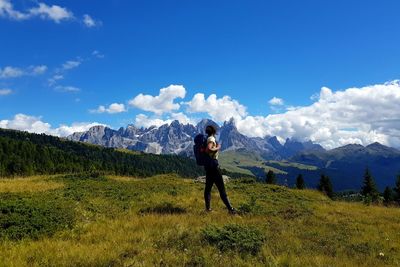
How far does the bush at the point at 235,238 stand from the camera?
29.6 ft

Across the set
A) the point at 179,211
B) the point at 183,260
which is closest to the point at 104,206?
the point at 179,211

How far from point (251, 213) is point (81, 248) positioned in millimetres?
8541

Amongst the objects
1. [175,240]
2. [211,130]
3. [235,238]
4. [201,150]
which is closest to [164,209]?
[201,150]

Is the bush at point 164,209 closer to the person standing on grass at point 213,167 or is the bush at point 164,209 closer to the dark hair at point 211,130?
the person standing on grass at point 213,167

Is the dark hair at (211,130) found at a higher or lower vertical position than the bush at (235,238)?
higher

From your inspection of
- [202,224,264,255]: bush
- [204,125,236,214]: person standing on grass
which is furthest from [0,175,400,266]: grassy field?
[204,125,236,214]: person standing on grass

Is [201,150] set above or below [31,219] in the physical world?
above

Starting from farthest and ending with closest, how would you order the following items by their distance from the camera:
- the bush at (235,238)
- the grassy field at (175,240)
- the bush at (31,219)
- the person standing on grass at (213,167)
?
the person standing on grass at (213,167)
the bush at (31,219)
the bush at (235,238)
the grassy field at (175,240)

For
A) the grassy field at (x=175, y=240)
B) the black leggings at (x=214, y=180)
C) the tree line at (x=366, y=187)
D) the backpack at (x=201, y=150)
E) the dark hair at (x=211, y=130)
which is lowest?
the tree line at (x=366, y=187)

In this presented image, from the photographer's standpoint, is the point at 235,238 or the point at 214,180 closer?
the point at 235,238

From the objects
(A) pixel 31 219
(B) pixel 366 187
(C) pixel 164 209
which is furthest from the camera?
(B) pixel 366 187

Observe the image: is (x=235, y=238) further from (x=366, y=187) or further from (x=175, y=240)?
(x=366, y=187)

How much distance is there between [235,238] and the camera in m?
9.48

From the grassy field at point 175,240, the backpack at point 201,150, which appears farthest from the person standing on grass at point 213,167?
the grassy field at point 175,240
